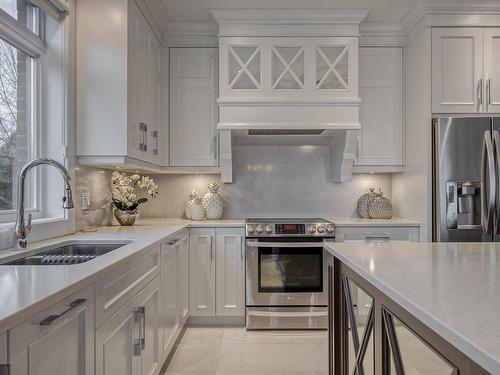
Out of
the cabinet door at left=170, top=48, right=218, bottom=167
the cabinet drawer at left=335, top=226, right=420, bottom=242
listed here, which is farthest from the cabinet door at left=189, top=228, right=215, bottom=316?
the cabinet drawer at left=335, top=226, right=420, bottom=242

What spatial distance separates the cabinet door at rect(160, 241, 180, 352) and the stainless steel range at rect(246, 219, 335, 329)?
0.66m

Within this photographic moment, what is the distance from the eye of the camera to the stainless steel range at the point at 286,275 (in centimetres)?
312

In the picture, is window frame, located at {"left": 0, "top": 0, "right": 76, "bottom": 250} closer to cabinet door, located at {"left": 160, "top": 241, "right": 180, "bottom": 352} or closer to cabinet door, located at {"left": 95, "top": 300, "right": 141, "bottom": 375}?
cabinet door, located at {"left": 160, "top": 241, "right": 180, "bottom": 352}

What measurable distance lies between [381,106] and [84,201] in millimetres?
2607

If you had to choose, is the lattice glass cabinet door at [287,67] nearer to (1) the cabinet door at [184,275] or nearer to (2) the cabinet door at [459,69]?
(2) the cabinet door at [459,69]

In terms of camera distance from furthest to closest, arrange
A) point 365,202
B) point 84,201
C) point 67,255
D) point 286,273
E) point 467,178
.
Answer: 1. point 365,202
2. point 286,273
3. point 467,178
4. point 84,201
5. point 67,255

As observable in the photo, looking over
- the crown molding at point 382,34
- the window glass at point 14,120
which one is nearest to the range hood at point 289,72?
the crown molding at point 382,34

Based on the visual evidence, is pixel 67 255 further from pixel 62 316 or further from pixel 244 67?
pixel 244 67

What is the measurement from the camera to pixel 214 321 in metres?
3.25

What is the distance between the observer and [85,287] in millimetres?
1234

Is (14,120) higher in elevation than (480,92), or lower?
lower

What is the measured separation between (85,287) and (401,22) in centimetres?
333

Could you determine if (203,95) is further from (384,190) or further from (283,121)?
(384,190)

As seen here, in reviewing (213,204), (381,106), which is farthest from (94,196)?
(381,106)
